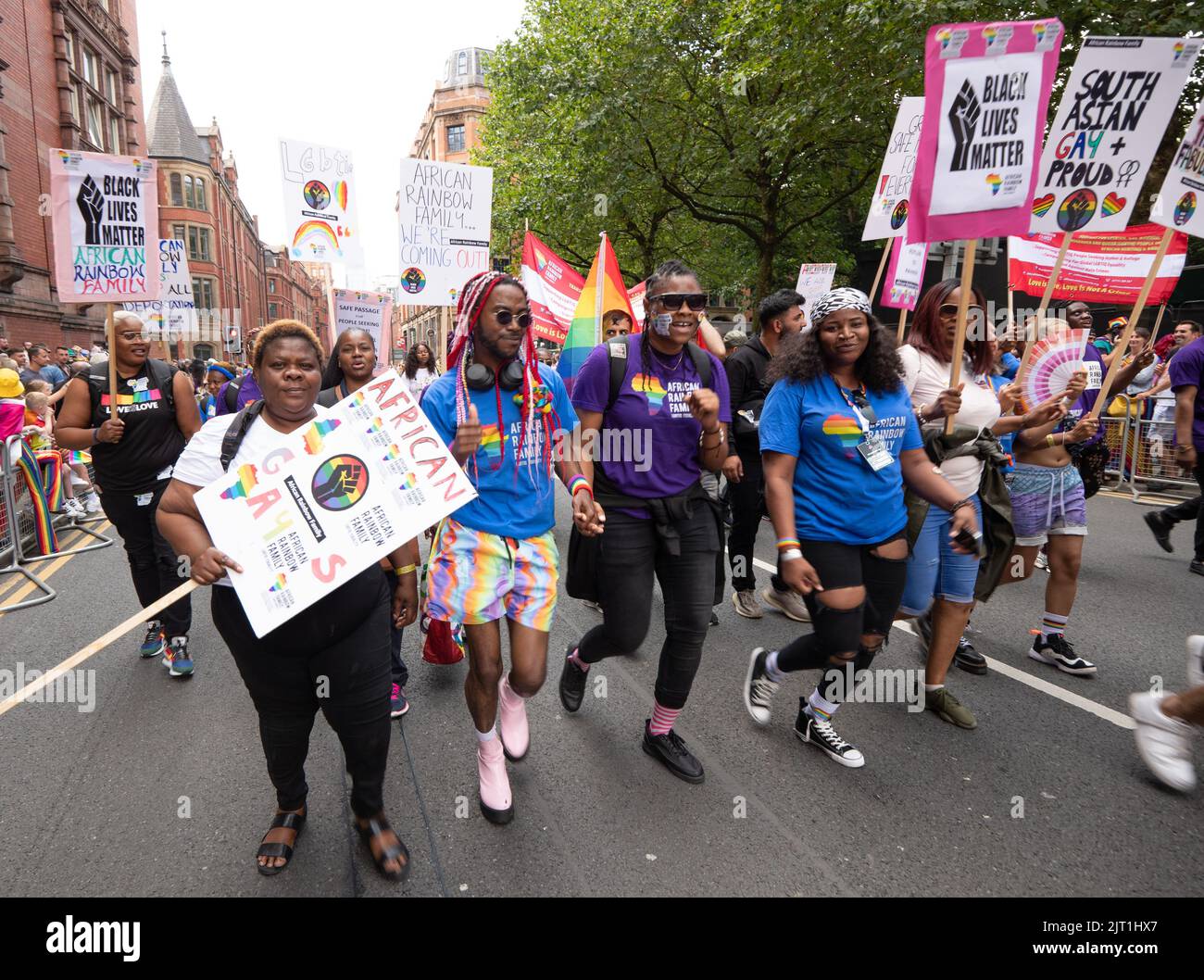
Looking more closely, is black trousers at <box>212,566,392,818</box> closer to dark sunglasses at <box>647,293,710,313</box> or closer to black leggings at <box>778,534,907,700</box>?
dark sunglasses at <box>647,293,710,313</box>

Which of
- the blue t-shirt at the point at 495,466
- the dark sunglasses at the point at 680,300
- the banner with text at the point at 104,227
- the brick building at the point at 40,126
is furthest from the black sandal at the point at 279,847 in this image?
the brick building at the point at 40,126

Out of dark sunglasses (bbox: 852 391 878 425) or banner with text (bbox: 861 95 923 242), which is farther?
banner with text (bbox: 861 95 923 242)

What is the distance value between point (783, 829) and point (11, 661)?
473 centimetres

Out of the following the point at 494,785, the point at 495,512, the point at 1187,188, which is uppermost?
the point at 1187,188

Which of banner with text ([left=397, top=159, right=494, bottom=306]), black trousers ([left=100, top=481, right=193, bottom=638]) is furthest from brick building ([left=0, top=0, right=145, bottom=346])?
black trousers ([left=100, top=481, right=193, bottom=638])

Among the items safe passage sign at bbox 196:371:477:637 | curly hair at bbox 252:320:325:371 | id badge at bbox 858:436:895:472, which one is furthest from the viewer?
id badge at bbox 858:436:895:472

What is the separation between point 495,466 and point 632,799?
1.48 m

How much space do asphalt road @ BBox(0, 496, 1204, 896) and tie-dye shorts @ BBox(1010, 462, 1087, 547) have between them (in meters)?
0.84

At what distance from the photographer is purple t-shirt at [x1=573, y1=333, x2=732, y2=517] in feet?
9.91

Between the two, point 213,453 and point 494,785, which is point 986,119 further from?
point 494,785

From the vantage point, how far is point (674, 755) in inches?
125

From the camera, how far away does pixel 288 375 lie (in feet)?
7.59

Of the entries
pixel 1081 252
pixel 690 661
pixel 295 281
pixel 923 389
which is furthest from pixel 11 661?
pixel 295 281

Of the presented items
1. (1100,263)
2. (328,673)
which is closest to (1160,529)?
(1100,263)
